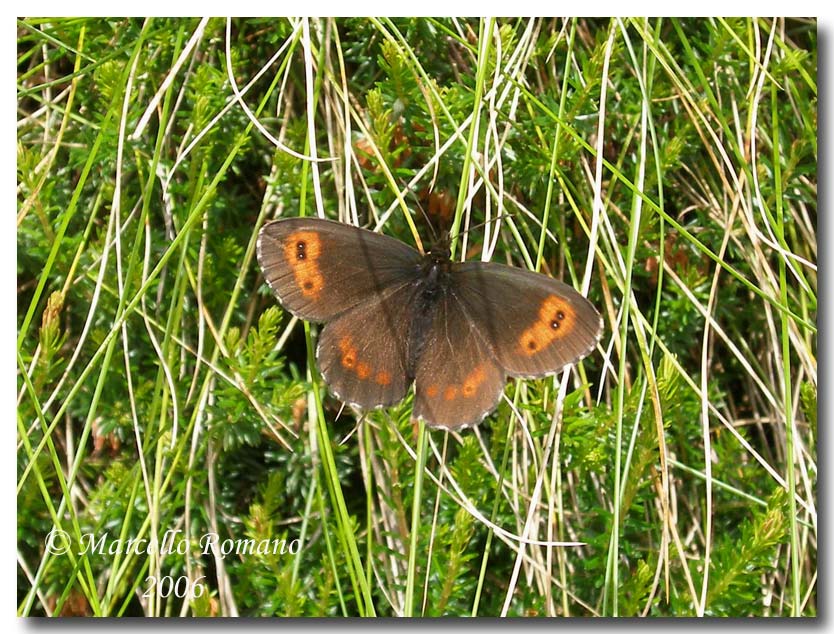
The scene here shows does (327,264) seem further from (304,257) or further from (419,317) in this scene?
(419,317)

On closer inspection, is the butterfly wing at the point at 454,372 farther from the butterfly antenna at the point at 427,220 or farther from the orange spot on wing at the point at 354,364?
the butterfly antenna at the point at 427,220

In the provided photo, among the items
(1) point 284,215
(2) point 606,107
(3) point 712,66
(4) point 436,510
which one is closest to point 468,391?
(4) point 436,510

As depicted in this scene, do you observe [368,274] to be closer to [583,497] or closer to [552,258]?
[552,258]

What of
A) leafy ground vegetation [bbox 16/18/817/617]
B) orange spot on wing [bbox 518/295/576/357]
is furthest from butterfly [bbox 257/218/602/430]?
leafy ground vegetation [bbox 16/18/817/617]

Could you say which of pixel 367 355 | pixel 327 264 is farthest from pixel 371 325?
pixel 327 264
